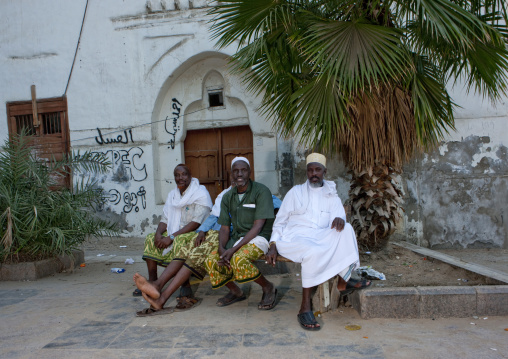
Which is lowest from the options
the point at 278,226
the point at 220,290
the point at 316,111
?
the point at 220,290

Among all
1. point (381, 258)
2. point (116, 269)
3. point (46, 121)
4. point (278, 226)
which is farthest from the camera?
point (46, 121)

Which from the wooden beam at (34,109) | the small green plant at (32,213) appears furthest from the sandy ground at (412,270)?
the wooden beam at (34,109)

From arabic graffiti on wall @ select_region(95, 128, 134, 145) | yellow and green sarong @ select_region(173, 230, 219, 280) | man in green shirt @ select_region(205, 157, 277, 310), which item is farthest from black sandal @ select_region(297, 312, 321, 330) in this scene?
arabic graffiti on wall @ select_region(95, 128, 134, 145)

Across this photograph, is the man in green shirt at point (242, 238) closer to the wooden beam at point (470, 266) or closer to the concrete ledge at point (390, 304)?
the concrete ledge at point (390, 304)

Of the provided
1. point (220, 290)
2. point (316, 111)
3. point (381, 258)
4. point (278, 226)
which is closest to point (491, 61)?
point (316, 111)

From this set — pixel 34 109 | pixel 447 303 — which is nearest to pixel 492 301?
pixel 447 303

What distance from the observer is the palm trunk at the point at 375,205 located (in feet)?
16.4

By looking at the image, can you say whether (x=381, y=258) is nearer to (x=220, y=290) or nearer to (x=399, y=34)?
(x=220, y=290)

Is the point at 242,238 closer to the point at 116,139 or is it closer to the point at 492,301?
the point at 492,301

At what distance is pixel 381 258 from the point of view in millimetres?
5070

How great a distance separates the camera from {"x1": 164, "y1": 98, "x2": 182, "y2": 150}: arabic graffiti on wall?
29.3 feet

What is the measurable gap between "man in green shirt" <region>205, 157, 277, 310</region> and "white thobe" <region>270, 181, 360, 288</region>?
17cm

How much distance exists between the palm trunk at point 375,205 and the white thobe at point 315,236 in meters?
1.12

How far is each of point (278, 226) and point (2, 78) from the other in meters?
8.24
